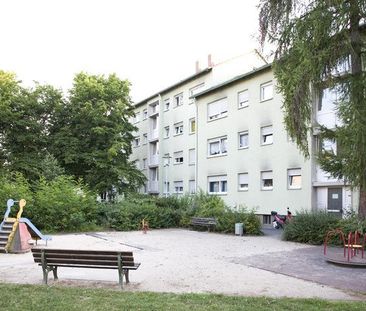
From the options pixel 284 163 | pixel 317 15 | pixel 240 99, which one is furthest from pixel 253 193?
pixel 317 15

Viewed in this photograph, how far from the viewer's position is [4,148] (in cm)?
3903

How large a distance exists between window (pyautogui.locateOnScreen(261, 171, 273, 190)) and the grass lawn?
74.8 ft

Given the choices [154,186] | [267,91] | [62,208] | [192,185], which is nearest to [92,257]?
[62,208]

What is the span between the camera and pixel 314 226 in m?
18.5

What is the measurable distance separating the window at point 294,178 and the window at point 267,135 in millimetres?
2610

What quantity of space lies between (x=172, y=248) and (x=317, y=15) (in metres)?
8.73

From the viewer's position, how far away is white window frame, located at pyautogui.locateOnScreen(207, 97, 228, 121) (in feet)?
116

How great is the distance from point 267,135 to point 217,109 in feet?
21.8

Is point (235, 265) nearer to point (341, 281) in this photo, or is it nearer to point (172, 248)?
point (341, 281)

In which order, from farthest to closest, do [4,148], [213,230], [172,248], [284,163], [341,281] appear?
1. [4,148]
2. [284,163]
3. [213,230]
4. [172,248]
5. [341,281]

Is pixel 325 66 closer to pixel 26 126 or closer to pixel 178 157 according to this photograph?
pixel 26 126

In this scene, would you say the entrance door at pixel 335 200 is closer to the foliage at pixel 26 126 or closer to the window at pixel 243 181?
the window at pixel 243 181

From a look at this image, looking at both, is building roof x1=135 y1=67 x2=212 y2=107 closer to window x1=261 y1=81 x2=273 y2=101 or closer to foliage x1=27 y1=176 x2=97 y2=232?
window x1=261 y1=81 x2=273 y2=101

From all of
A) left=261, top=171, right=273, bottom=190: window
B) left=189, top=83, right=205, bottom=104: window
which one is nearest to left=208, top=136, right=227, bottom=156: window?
left=261, top=171, right=273, bottom=190: window
